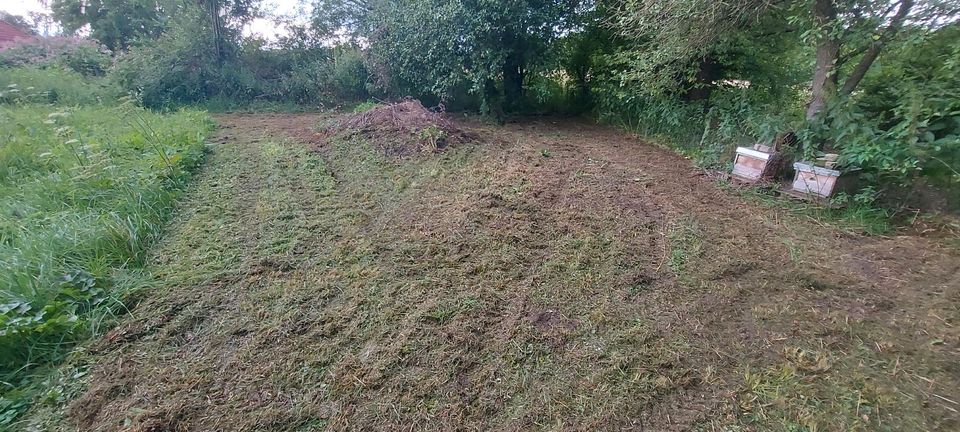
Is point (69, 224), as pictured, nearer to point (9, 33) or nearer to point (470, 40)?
point (470, 40)

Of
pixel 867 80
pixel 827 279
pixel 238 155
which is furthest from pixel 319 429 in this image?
pixel 867 80

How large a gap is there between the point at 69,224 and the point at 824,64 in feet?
19.2

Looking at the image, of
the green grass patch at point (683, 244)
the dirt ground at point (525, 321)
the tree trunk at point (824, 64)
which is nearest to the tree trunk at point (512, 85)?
the tree trunk at point (824, 64)

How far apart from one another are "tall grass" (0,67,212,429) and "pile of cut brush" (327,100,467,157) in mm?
1914

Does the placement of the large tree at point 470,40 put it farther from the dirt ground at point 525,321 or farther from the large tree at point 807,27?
the dirt ground at point 525,321

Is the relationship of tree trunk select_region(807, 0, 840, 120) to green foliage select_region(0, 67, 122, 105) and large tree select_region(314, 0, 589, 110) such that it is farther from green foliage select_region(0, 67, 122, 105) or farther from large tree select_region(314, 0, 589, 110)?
green foliage select_region(0, 67, 122, 105)

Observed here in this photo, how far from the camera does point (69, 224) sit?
237 cm

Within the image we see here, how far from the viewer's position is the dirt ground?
4.84 feet

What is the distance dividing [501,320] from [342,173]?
9.27 ft

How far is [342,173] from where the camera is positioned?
411 cm

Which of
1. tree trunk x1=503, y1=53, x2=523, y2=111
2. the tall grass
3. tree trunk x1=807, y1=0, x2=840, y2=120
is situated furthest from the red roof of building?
tree trunk x1=807, y1=0, x2=840, y2=120

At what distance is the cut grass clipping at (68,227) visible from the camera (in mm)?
1667

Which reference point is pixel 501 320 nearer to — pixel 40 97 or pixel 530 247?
pixel 530 247

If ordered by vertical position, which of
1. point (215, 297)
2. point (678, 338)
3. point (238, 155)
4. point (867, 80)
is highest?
point (867, 80)
